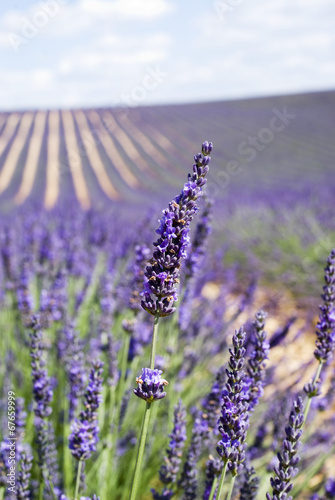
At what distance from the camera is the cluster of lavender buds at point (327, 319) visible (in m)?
1.13

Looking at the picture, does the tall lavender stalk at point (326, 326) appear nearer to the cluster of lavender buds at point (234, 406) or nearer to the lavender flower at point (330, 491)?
the cluster of lavender buds at point (234, 406)

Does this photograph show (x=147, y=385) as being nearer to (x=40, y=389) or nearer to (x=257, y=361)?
(x=257, y=361)

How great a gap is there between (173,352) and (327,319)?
4.33ft

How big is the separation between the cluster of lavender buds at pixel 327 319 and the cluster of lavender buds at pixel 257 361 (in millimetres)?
151

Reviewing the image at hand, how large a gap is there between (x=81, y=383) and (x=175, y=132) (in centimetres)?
2701

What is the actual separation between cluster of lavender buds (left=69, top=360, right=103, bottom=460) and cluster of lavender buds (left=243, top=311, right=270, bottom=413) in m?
0.34

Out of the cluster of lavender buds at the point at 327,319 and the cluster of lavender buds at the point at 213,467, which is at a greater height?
the cluster of lavender buds at the point at 327,319

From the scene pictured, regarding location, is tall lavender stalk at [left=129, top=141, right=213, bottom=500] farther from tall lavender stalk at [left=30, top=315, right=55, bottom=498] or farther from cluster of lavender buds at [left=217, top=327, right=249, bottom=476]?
tall lavender stalk at [left=30, top=315, right=55, bottom=498]

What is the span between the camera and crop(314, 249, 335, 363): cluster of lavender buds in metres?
1.13

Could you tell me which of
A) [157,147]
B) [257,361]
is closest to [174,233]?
[257,361]

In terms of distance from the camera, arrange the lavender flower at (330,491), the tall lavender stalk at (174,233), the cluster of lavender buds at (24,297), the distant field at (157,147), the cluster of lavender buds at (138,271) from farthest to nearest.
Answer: the distant field at (157,147)
the cluster of lavender buds at (24,297)
the cluster of lavender buds at (138,271)
the lavender flower at (330,491)
the tall lavender stalk at (174,233)

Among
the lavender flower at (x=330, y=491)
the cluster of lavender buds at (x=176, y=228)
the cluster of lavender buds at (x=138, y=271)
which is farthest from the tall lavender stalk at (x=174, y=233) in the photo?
the lavender flower at (x=330, y=491)

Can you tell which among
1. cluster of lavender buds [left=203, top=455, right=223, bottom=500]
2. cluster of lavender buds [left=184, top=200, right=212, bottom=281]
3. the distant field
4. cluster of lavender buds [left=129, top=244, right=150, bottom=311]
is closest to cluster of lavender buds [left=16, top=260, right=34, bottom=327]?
cluster of lavender buds [left=129, top=244, right=150, bottom=311]

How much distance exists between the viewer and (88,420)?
111 centimetres
